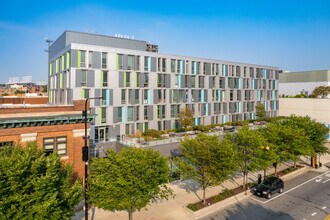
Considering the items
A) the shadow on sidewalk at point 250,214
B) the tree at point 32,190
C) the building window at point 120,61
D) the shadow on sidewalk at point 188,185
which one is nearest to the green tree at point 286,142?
the shadow on sidewalk at point 250,214

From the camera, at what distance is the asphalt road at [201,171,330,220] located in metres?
20.2

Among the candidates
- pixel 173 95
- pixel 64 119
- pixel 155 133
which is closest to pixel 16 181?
pixel 64 119

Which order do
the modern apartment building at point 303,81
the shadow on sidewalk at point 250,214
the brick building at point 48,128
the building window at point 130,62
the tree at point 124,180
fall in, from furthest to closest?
the modern apartment building at point 303,81 < the building window at point 130,62 < the shadow on sidewalk at point 250,214 < the brick building at point 48,128 < the tree at point 124,180

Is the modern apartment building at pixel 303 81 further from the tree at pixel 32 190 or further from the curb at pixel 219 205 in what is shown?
the tree at pixel 32 190

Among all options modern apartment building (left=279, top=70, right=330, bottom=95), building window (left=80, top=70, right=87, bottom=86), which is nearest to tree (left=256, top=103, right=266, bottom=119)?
modern apartment building (left=279, top=70, right=330, bottom=95)

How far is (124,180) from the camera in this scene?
1555 centimetres

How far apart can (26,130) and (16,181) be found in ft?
29.6

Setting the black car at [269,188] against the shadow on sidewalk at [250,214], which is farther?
the black car at [269,188]

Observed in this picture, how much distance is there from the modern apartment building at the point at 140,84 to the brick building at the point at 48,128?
57.3ft

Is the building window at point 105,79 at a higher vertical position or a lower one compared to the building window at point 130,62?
lower

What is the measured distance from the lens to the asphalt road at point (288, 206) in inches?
794

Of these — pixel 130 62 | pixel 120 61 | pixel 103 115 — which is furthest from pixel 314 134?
pixel 120 61

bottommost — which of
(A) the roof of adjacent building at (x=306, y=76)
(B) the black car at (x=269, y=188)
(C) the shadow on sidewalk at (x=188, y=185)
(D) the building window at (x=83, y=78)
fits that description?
(C) the shadow on sidewalk at (x=188, y=185)

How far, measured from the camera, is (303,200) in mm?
23312
